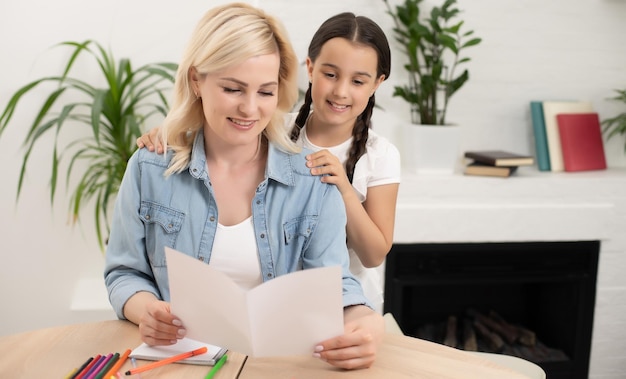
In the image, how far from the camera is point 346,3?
271 centimetres

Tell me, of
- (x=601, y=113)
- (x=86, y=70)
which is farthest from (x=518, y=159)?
(x=86, y=70)

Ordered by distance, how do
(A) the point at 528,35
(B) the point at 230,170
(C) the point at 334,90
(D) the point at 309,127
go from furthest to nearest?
(A) the point at 528,35, (D) the point at 309,127, (C) the point at 334,90, (B) the point at 230,170

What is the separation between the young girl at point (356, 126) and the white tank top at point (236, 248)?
252 millimetres

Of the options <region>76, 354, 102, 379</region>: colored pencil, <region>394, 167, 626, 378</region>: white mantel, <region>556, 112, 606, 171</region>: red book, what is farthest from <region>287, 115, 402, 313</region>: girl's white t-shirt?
<region>556, 112, 606, 171</region>: red book

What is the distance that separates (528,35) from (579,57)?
0.87 ft

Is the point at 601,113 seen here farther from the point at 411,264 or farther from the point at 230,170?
the point at 230,170

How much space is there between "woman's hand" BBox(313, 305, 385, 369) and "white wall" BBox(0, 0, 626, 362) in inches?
62.7

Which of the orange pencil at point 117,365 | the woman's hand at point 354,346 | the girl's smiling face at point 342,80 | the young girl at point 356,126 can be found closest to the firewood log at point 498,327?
the young girl at point 356,126

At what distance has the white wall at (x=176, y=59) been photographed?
8.79 ft

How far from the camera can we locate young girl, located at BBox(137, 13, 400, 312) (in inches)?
64.8

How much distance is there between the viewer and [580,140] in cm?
293

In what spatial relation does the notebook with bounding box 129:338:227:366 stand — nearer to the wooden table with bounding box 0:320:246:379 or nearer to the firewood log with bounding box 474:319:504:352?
the wooden table with bounding box 0:320:246:379

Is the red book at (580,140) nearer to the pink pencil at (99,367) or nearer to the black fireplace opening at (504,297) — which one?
the black fireplace opening at (504,297)

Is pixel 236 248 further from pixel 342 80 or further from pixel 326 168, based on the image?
pixel 342 80
